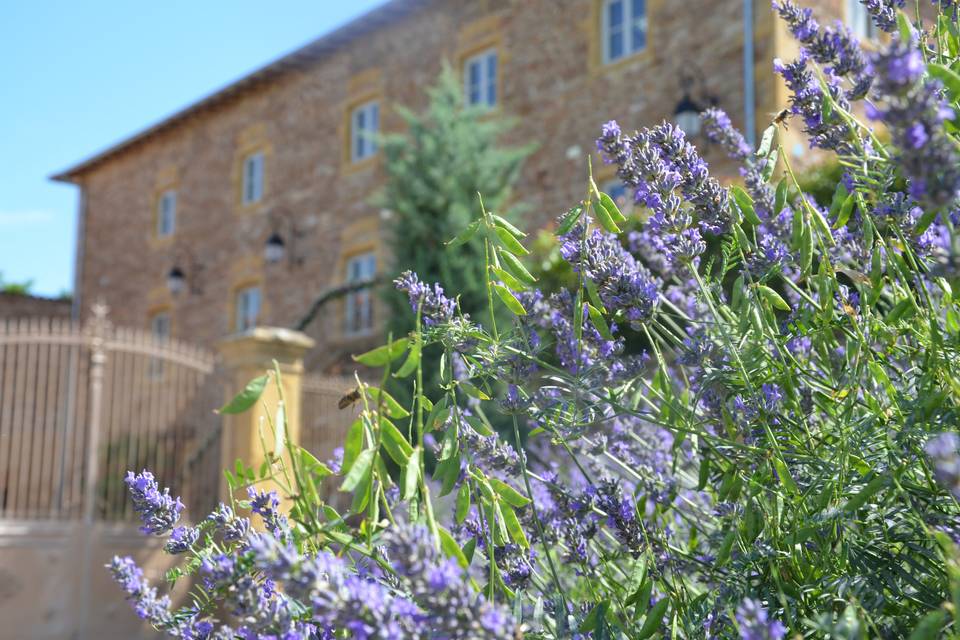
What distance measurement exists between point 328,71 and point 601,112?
544 centimetres

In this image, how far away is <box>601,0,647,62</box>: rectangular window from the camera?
10766mm

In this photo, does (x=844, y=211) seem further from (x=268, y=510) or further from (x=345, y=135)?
(x=345, y=135)

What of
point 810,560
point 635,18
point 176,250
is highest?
point 635,18

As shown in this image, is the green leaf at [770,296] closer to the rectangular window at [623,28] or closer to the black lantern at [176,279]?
the rectangular window at [623,28]

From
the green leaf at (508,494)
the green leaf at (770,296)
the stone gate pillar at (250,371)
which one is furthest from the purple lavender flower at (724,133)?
the stone gate pillar at (250,371)

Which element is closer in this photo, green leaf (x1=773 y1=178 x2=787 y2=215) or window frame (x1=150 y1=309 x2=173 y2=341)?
green leaf (x1=773 y1=178 x2=787 y2=215)

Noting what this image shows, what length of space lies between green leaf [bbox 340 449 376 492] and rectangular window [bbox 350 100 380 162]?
13.2m

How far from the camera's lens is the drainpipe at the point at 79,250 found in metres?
19.6

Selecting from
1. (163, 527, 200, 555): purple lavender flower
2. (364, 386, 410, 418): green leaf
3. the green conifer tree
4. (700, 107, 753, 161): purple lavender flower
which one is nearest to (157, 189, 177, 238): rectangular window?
the green conifer tree

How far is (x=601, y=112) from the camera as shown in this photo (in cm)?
1095

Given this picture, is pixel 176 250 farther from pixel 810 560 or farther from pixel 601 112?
pixel 810 560

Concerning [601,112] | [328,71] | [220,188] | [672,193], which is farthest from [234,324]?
[672,193]

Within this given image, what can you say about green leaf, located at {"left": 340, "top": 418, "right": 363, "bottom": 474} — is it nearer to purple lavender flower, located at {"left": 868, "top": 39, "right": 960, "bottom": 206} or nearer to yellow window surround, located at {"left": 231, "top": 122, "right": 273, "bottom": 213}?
purple lavender flower, located at {"left": 868, "top": 39, "right": 960, "bottom": 206}

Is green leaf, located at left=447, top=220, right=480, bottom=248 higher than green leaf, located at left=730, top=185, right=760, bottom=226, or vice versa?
green leaf, located at left=730, top=185, right=760, bottom=226
